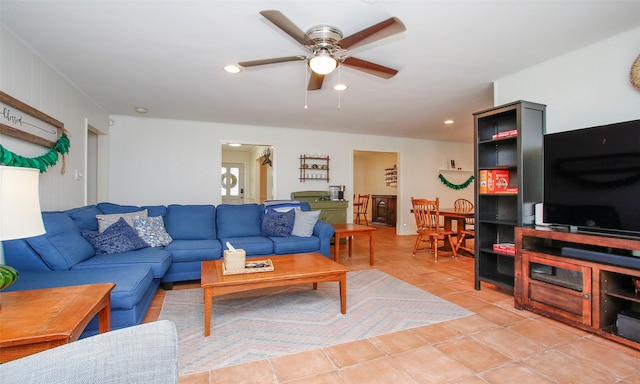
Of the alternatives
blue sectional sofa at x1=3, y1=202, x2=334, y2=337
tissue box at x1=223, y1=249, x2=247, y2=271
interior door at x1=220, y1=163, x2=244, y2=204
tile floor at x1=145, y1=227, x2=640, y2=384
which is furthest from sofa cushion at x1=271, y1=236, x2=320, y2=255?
interior door at x1=220, y1=163, x2=244, y2=204

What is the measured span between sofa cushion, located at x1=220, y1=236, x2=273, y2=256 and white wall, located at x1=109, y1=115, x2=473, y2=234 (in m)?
2.25

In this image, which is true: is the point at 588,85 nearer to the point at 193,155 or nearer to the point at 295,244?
the point at 295,244

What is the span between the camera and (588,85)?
2.65m

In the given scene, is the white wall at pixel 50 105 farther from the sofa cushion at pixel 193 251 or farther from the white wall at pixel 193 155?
the sofa cushion at pixel 193 251

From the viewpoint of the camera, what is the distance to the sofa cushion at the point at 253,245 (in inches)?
138

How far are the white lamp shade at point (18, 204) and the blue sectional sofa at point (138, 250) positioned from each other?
86cm

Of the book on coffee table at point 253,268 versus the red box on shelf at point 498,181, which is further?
the red box on shelf at point 498,181

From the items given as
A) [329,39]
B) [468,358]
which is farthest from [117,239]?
[468,358]

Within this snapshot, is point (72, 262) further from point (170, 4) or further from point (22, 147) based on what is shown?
point (170, 4)

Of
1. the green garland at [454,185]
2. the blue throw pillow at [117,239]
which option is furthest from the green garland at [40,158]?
the green garland at [454,185]

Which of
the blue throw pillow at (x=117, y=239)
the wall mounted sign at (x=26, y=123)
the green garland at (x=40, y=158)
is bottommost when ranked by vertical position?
the blue throw pillow at (x=117, y=239)

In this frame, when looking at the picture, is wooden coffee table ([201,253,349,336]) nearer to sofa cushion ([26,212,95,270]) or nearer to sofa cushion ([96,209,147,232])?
sofa cushion ([26,212,95,270])

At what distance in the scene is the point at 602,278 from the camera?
2.16 meters

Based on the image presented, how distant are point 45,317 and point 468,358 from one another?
2.23 m
